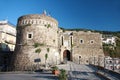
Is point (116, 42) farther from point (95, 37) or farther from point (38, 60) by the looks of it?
point (38, 60)

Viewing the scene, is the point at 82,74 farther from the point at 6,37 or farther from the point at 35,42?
the point at 6,37

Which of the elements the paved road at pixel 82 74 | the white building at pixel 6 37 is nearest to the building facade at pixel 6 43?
the white building at pixel 6 37

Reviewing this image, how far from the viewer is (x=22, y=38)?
27.2m

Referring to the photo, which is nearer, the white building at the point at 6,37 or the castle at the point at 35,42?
the castle at the point at 35,42

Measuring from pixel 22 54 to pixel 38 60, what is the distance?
8.13ft

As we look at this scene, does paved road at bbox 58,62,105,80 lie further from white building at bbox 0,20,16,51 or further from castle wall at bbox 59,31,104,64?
white building at bbox 0,20,16,51

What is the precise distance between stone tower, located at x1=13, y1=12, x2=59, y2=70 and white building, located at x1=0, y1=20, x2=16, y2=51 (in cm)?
883

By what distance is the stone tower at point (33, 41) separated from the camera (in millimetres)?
26406

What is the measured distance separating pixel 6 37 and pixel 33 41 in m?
13.6

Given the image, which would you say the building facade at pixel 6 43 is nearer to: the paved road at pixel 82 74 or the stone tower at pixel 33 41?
the stone tower at pixel 33 41

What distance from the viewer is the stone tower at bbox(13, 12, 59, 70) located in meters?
26.4

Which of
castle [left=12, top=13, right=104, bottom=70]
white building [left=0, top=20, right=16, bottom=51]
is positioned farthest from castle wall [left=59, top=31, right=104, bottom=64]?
white building [left=0, top=20, right=16, bottom=51]

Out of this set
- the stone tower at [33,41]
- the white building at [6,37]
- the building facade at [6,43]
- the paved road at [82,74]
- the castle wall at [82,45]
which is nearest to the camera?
the paved road at [82,74]

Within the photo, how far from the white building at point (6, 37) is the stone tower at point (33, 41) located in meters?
8.83
